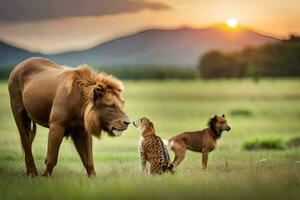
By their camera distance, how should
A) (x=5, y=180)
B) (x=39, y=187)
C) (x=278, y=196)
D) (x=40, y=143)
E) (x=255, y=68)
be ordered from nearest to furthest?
1. (x=278, y=196)
2. (x=39, y=187)
3. (x=5, y=180)
4. (x=40, y=143)
5. (x=255, y=68)

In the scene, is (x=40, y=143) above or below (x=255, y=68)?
below

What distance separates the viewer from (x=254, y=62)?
18344 millimetres

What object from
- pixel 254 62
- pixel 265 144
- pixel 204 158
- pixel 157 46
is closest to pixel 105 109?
pixel 204 158

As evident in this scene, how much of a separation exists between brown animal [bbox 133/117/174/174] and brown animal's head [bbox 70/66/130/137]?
642 mm

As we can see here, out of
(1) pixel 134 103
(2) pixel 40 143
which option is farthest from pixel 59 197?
(1) pixel 134 103

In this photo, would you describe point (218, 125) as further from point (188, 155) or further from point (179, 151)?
point (188, 155)

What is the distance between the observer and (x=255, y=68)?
18797 mm

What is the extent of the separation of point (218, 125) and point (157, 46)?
5080mm

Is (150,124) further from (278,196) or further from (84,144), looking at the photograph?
(278,196)

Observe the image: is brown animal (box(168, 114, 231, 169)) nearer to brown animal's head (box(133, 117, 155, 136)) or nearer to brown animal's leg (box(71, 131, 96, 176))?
brown animal's head (box(133, 117, 155, 136))

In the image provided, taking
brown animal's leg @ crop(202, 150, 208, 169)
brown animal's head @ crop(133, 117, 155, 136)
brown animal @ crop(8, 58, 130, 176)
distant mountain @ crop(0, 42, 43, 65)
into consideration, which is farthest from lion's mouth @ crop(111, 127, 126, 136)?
distant mountain @ crop(0, 42, 43, 65)

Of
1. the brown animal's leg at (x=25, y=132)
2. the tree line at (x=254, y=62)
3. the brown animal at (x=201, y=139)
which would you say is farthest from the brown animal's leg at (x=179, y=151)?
the tree line at (x=254, y=62)

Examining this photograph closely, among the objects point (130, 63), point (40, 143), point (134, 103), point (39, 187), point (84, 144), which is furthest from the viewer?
point (134, 103)

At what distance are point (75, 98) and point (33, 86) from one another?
871 mm
